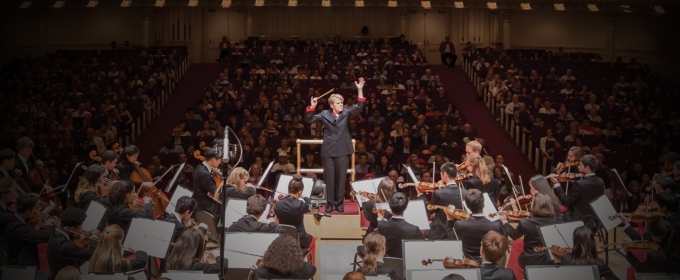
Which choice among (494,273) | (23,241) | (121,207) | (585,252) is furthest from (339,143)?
(23,241)

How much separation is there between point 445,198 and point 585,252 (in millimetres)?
1655

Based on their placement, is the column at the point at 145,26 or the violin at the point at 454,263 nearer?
the violin at the point at 454,263

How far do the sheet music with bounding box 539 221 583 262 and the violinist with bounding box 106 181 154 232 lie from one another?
3112 millimetres

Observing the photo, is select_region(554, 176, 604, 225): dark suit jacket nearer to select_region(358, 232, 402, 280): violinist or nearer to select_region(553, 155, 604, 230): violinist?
select_region(553, 155, 604, 230): violinist

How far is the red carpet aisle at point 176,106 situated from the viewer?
41.6 ft

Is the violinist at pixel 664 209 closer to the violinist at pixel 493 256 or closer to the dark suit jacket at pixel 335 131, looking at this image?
the violinist at pixel 493 256

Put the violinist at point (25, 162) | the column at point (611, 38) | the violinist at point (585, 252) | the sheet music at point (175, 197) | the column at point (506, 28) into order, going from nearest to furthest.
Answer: the violinist at point (585, 252) → the sheet music at point (175, 197) → the violinist at point (25, 162) → the column at point (611, 38) → the column at point (506, 28)

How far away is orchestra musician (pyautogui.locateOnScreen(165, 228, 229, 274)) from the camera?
509cm

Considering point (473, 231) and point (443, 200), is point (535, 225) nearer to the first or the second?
point (473, 231)

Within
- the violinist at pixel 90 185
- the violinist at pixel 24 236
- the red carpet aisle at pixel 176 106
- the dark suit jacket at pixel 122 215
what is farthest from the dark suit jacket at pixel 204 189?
the red carpet aisle at pixel 176 106

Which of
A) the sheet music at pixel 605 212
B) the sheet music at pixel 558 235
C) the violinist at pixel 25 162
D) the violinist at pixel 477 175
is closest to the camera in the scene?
the sheet music at pixel 558 235

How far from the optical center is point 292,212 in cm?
654

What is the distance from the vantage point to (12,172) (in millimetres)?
7441

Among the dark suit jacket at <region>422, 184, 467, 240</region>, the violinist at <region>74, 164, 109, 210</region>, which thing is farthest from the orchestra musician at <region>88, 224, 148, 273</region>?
the dark suit jacket at <region>422, 184, 467, 240</region>
